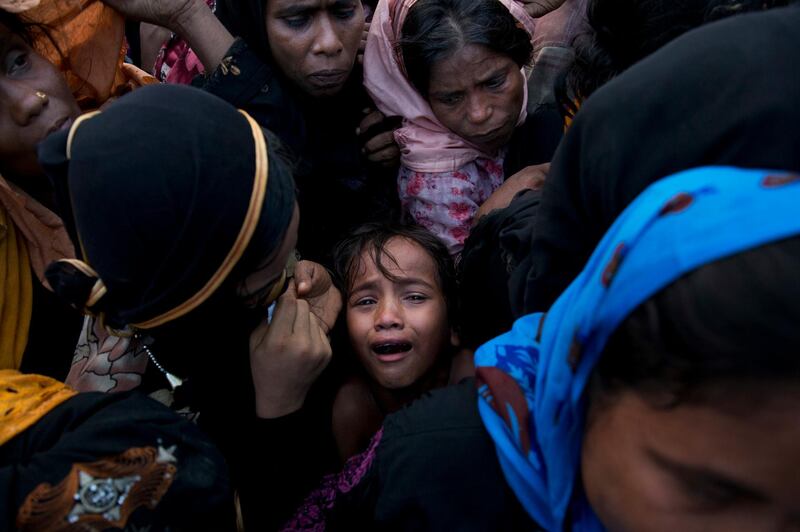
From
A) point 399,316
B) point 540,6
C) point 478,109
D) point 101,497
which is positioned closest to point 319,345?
point 399,316

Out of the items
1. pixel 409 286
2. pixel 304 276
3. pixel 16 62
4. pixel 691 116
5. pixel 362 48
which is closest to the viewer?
pixel 691 116

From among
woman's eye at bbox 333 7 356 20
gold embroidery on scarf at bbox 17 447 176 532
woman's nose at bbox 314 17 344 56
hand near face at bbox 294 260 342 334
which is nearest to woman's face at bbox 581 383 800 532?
gold embroidery on scarf at bbox 17 447 176 532

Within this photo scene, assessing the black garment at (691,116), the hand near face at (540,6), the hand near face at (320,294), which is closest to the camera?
the black garment at (691,116)

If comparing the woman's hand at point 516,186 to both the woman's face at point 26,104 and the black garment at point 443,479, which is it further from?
the woman's face at point 26,104

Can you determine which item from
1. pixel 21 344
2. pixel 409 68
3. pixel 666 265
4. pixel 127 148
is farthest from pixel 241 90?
pixel 666 265

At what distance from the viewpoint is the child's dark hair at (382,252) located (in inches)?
87.7

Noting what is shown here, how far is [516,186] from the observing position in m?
2.11

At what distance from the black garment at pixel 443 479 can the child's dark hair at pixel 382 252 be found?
92cm

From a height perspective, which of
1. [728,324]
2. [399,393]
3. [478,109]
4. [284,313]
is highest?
[728,324]

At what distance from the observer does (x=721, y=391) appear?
2.50 ft

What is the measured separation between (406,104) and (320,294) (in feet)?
2.95

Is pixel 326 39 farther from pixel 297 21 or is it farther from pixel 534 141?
pixel 534 141

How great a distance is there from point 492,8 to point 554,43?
0.60 m

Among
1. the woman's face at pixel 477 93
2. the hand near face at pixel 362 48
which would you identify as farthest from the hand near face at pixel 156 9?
the woman's face at pixel 477 93
